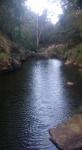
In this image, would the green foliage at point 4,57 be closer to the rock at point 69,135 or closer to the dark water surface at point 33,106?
the dark water surface at point 33,106

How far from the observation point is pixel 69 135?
85.7 ft

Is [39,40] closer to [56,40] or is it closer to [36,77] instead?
[56,40]

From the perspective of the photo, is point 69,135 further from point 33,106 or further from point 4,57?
point 4,57

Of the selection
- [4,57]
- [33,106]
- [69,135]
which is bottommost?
[4,57]

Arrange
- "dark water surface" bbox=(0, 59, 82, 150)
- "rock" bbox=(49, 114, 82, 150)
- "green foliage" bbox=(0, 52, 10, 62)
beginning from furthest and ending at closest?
"green foliage" bbox=(0, 52, 10, 62)
"dark water surface" bbox=(0, 59, 82, 150)
"rock" bbox=(49, 114, 82, 150)

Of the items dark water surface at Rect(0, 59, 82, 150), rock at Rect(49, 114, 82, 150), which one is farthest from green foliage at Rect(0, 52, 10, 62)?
rock at Rect(49, 114, 82, 150)

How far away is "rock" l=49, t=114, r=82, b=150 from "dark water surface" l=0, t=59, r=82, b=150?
730 millimetres

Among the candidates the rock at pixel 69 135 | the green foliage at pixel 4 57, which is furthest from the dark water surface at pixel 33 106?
the green foliage at pixel 4 57

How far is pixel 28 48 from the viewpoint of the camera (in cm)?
11844

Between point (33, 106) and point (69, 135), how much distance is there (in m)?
13.4

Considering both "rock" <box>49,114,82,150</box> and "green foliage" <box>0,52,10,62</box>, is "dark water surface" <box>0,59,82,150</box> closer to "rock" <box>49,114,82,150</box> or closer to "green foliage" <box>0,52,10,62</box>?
"rock" <box>49,114,82,150</box>

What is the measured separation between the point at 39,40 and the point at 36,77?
3062 inches

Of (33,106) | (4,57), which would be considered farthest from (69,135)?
(4,57)

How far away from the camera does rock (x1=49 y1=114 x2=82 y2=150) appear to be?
2584cm
